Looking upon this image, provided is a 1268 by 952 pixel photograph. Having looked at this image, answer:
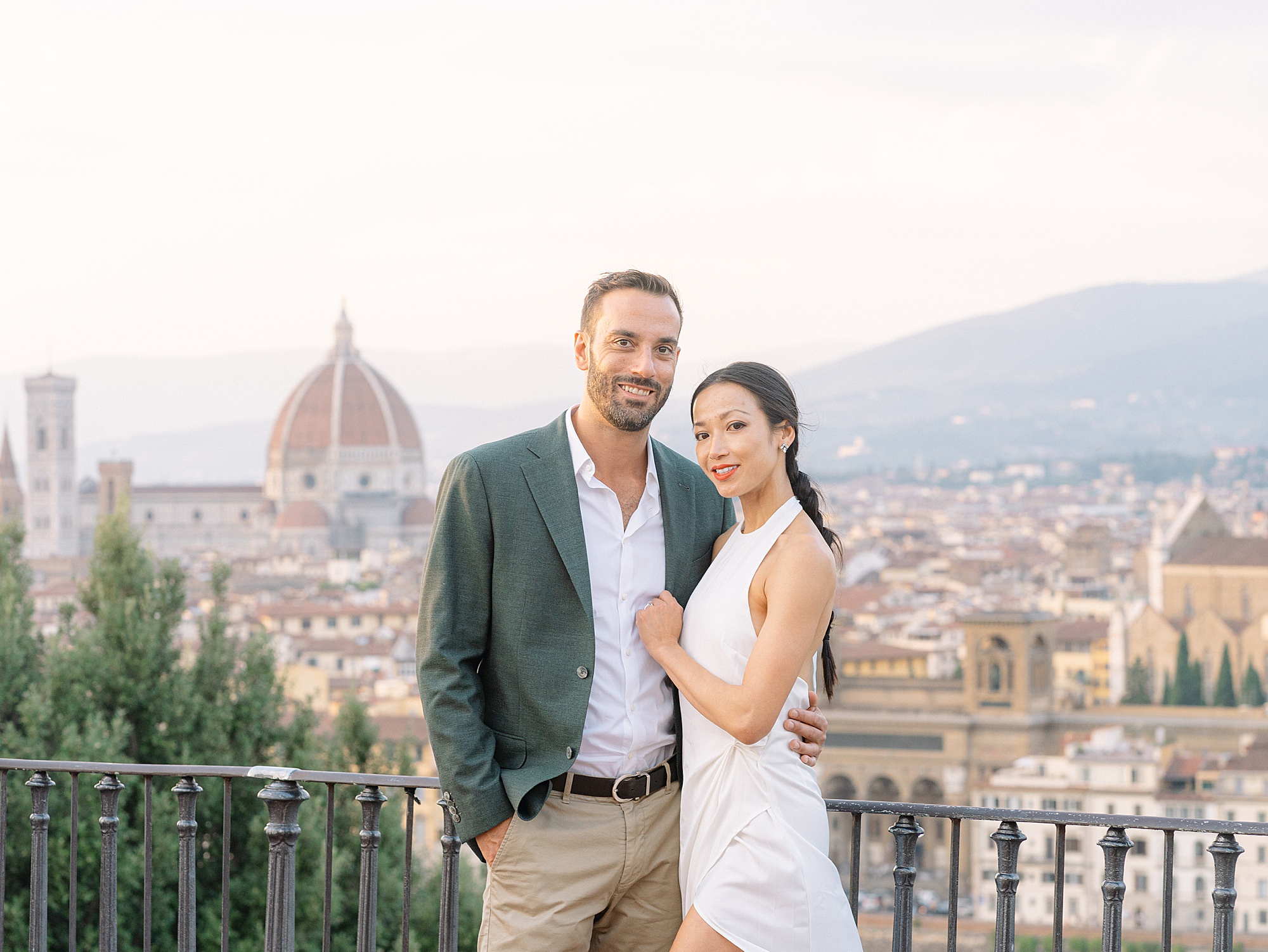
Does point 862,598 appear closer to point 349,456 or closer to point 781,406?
point 349,456

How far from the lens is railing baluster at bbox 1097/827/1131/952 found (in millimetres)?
2164

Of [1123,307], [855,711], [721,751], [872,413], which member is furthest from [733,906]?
[1123,307]

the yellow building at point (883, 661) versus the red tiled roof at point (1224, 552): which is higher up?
the red tiled roof at point (1224, 552)

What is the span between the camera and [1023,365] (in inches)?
4163

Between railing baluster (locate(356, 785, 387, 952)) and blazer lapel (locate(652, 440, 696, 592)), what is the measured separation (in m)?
0.70

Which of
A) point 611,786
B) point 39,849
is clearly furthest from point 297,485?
point 611,786

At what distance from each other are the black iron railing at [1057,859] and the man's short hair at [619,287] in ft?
2.36

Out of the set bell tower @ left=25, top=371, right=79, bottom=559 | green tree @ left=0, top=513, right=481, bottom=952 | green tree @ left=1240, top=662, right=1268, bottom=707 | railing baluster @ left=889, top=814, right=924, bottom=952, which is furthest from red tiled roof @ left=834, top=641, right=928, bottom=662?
bell tower @ left=25, top=371, right=79, bottom=559

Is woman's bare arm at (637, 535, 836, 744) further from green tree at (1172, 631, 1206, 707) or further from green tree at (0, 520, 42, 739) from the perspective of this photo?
green tree at (1172, 631, 1206, 707)

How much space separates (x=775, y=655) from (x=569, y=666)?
0.27m

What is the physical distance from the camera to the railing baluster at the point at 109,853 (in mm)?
2486

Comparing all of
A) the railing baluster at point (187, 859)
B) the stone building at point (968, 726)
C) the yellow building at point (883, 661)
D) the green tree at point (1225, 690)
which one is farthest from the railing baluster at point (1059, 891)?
the green tree at point (1225, 690)

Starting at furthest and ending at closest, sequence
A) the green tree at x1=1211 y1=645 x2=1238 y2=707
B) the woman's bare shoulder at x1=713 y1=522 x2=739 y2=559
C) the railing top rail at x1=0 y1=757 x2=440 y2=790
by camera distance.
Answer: the green tree at x1=1211 y1=645 x2=1238 y2=707 → the railing top rail at x1=0 y1=757 x2=440 y2=790 → the woman's bare shoulder at x1=713 y1=522 x2=739 y2=559

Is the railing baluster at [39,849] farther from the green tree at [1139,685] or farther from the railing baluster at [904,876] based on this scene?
the green tree at [1139,685]
